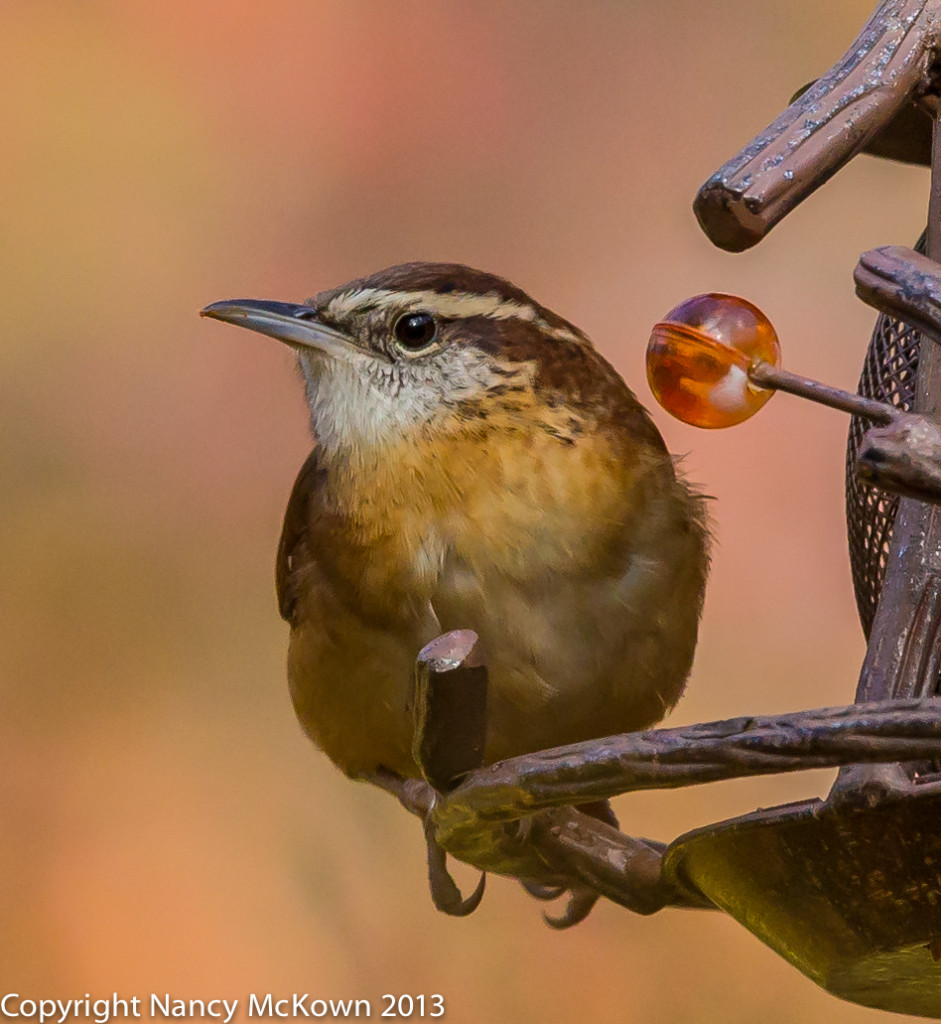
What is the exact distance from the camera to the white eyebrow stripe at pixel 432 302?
2125 mm

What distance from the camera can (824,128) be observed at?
56.9 inches

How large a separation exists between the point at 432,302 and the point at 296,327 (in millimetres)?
174

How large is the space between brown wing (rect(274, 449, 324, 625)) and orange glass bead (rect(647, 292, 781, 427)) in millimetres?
883

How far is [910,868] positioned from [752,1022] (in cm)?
223

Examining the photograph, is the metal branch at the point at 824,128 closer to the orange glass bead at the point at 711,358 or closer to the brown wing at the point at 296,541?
the orange glass bead at the point at 711,358

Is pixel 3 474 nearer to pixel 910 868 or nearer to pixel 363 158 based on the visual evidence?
pixel 363 158

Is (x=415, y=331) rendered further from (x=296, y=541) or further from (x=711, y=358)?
(x=711, y=358)

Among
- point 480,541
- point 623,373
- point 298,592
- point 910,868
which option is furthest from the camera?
point 623,373

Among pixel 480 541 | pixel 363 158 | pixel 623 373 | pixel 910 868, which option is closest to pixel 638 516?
pixel 480 541

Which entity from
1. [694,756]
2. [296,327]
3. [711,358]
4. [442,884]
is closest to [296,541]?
[296,327]

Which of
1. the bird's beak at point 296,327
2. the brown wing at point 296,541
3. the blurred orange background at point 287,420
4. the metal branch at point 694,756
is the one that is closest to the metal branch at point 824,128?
the metal branch at point 694,756

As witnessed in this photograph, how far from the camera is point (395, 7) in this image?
11.7 feet

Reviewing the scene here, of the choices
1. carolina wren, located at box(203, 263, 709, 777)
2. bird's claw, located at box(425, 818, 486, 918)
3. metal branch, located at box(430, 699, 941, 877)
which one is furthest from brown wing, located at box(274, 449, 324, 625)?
metal branch, located at box(430, 699, 941, 877)

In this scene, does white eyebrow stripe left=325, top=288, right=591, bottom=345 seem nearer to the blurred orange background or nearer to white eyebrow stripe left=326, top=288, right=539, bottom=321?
white eyebrow stripe left=326, top=288, right=539, bottom=321
